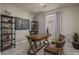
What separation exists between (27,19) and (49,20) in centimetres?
60

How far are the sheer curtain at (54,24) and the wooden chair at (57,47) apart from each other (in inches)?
5.2

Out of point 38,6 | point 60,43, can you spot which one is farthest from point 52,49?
point 38,6

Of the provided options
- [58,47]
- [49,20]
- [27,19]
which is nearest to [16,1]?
[27,19]

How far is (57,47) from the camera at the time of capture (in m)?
2.15

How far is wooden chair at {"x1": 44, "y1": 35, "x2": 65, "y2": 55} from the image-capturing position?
6.86ft

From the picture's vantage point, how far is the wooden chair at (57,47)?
209cm

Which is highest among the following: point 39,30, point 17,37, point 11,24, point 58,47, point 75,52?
point 11,24

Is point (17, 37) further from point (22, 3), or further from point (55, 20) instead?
point (55, 20)

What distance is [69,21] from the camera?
217cm

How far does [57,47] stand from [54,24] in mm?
619

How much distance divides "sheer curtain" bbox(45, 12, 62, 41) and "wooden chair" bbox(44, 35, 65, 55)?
0.43 feet

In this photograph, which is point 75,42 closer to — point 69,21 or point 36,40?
point 69,21

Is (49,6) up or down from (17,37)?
up

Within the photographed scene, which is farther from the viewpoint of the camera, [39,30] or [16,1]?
[39,30]
